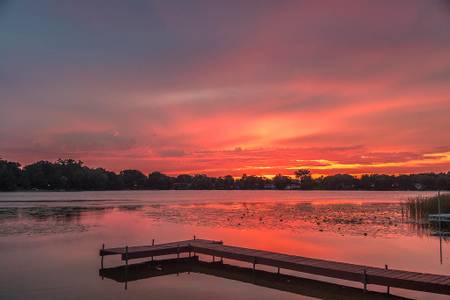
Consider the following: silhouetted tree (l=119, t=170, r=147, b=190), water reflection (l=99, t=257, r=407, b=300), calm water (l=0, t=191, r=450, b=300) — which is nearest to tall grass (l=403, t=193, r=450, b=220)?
calm water (l=0, t=191, r=450, b=300)

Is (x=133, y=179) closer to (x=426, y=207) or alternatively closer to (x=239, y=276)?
(x=426, y=207)

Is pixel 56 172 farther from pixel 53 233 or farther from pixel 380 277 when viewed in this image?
pixel 380 277

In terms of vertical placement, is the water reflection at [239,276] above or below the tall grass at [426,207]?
below

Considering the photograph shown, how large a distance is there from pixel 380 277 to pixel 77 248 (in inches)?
547

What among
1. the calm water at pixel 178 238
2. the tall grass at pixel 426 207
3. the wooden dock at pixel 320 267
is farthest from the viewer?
the tall grass at pixel 426 207

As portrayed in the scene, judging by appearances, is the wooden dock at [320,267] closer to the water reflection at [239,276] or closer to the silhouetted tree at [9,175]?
the water reflection at [239,276]

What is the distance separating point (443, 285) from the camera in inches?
469

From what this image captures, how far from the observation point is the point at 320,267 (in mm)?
14086

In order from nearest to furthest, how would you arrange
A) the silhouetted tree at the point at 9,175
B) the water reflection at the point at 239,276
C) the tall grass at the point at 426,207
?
the water reflection at the point at 239,276 < the tall grass at the point at 426,207 < the silhouetted tree at the point at 9,175

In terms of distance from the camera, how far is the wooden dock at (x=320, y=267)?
12344mm

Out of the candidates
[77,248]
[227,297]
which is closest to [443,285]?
[227,297]

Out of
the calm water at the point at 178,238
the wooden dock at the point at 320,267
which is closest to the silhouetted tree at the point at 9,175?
the calm water at the point at 178,238

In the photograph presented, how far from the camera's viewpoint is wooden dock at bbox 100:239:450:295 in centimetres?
1234

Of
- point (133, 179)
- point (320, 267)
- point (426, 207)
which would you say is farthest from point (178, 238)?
point (133, 179)
